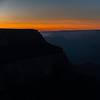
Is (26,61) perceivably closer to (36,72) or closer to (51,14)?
(36,72)

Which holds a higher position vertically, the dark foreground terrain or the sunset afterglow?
the sunset afterglow

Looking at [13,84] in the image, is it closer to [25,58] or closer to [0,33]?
[25,58]

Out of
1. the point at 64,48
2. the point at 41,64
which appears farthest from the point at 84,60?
the point at 41,64

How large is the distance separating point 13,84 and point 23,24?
0.44m

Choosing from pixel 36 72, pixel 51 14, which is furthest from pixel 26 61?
pixel 51 14

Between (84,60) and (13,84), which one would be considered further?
(84,60)

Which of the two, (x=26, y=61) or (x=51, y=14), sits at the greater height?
(x=51, y=14)

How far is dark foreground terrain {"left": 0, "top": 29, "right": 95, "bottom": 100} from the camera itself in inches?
93.2

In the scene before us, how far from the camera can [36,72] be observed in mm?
2426

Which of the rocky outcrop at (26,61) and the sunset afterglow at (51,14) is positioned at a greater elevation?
the sunset afterglow at (51,14)

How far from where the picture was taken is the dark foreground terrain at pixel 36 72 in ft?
7.77

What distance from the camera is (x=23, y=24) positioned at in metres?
2.36

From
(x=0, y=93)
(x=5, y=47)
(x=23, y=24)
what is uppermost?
(x=23, y=24)

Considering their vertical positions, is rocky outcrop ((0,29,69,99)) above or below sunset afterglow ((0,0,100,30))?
below
